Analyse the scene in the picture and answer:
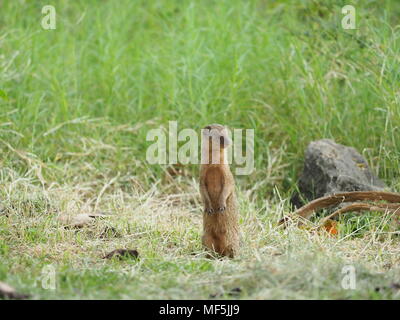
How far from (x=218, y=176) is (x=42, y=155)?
249 cm

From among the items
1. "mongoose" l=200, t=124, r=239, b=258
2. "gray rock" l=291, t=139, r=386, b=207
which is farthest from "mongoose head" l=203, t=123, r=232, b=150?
"gray rock" l=291, t=139, r=386, b=207

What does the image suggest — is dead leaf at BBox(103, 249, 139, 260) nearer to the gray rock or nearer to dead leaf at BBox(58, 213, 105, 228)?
dead leaf at BBox(58, 213, 105, 228)

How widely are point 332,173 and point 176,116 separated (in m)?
1.68

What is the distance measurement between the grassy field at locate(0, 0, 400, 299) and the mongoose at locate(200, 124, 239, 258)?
0.40 ft

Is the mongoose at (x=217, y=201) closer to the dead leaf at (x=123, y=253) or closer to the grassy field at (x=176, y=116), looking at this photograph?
the grassy field at (x=176, y=116)

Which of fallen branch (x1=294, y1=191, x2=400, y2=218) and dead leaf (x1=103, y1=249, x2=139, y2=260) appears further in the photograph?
fallen branch (x1=294, y1=191, x2=400, y2=218)

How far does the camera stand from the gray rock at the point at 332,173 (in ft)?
18.6

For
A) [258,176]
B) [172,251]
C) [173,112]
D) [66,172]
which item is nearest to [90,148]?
[66,172]

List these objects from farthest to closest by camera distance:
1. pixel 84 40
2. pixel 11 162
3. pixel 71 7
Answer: pixel 71 7 < pixel 84 40 < pixel 11 162

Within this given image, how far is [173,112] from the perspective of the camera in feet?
21.7

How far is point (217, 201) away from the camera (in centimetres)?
443

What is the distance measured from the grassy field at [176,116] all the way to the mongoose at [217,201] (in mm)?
123

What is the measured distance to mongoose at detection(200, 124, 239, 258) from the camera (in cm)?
439
